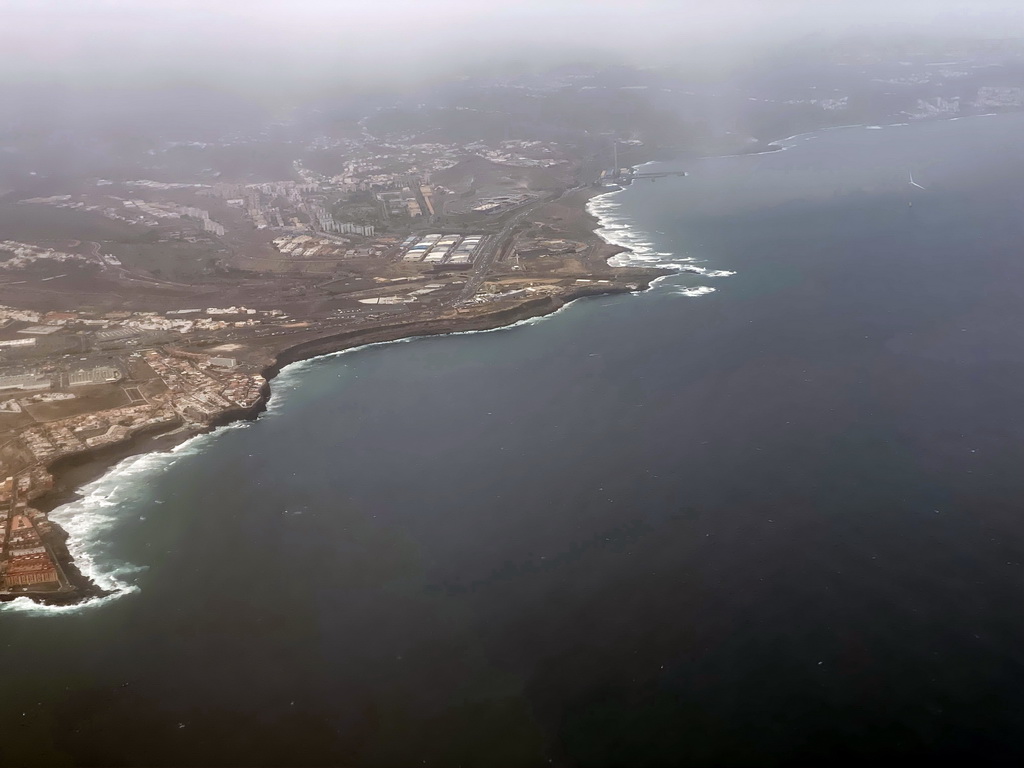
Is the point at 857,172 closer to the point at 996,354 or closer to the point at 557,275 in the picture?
the point at 557,275

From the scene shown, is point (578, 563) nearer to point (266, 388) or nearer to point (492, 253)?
point (266, 388)

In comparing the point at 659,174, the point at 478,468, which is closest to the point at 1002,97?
the point at 659,174

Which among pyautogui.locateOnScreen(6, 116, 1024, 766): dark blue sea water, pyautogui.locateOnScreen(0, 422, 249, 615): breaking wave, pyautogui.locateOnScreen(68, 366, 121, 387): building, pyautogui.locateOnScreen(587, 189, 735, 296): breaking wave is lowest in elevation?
pyautogui.locateOnScreen(587, 189, 735, 296): breaking wave

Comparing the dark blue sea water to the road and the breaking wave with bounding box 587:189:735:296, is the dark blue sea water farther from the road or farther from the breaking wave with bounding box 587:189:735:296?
the breaking wave with bounding box 587:189:735:296

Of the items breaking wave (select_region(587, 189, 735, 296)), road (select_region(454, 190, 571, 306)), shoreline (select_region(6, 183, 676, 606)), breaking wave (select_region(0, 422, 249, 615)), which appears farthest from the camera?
breaking wave (select_region(587, 189, 735, 296))

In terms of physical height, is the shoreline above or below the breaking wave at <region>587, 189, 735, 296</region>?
above

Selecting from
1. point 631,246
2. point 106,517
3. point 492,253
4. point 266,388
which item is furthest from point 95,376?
point 631,246

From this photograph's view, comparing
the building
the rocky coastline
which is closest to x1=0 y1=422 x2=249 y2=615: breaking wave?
the rocky coastline
